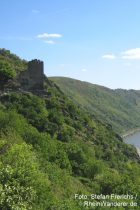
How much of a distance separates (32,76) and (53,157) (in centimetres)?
3159

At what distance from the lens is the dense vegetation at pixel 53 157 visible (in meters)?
44.4

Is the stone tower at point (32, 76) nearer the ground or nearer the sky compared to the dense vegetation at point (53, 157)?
nearer the sky

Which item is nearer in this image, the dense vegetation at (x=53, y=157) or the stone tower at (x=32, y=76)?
the dense vegetation at (x=53, y=157)

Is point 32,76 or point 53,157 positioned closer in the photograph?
point 53,157

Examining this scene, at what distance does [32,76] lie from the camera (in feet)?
318

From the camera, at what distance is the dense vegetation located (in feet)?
146

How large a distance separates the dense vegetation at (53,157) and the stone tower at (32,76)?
9.90 ft

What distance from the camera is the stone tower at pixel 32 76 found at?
96356 millimetres

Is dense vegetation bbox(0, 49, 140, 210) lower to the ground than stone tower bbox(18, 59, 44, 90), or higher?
lower

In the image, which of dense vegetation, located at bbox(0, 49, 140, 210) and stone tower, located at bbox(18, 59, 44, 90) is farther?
stone tower, located at bbox(18, 59, 44, 90)

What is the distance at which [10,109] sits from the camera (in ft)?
278

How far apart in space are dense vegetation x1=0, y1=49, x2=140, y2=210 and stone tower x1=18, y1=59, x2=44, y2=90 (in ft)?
9.90

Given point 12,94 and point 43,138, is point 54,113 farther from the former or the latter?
point 43,138

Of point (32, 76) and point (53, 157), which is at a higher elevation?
point (32, 76)
